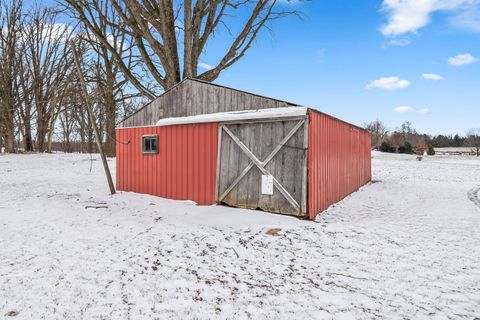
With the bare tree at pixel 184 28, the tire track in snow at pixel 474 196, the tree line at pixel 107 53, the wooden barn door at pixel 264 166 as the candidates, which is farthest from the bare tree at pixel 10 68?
the tire track in snow at pixel 474 196

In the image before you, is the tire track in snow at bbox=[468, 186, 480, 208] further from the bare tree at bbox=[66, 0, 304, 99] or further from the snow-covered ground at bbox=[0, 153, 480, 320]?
the bare tree at bbox=[66, 0, 304, 99]

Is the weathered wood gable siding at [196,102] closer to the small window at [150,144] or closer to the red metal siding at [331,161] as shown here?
the small window at [150,144]

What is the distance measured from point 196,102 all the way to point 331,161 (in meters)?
4.19

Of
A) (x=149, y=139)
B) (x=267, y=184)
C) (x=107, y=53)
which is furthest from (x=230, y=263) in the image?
(x=107, y=53)

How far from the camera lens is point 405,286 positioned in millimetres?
3365

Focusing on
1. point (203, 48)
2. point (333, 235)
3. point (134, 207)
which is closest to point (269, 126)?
point (333, 235)

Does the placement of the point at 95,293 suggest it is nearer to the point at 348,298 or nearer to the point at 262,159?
the point at 348,298

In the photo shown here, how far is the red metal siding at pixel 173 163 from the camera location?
24.6 feet

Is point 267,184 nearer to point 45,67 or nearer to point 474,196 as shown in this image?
point 474,196

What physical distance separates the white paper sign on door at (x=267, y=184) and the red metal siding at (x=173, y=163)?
150 centimetres

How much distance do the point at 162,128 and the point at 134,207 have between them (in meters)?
2.56

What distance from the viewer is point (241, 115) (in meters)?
6.78

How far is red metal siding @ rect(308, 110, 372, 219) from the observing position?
6309 millimetres

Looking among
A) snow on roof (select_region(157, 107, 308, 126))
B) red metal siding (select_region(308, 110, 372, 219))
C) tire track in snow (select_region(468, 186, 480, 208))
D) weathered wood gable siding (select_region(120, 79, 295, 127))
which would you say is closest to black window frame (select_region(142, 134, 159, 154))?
weathered wood gable siding (select_region(120, 79, 295, 127))
